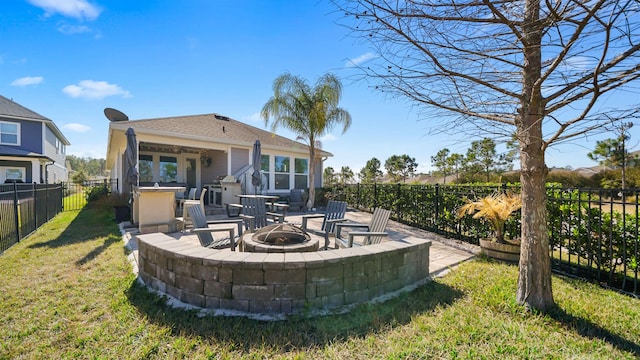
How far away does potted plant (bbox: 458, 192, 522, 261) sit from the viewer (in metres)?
4.72

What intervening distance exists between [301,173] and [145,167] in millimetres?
8496

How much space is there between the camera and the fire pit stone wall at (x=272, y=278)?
2.75 metres

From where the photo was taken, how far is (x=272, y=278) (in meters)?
2.74

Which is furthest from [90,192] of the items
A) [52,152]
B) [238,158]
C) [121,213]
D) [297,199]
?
[52,152]

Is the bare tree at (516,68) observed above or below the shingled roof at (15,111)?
below

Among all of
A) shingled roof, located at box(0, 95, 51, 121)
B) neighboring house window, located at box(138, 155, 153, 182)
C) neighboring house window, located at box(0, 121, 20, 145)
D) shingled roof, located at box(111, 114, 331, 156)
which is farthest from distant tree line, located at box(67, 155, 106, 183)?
shingled roof, located at box(111, 114, 331, 156)

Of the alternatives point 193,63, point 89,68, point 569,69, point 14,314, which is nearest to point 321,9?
point 569,69

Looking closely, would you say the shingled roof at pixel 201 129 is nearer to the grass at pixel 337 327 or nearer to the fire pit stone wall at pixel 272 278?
the grass at pixel 337 327

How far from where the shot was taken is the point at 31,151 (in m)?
16.8

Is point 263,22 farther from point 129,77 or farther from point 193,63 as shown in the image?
point 129,77

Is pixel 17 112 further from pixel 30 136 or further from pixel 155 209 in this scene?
pixel 155 209

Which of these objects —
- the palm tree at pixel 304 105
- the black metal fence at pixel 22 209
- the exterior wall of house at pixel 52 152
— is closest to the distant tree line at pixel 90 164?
the exterior wall of house at pixel 52 152

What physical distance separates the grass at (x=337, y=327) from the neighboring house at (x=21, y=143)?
18864 millimetres

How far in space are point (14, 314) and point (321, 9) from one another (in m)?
4.57
